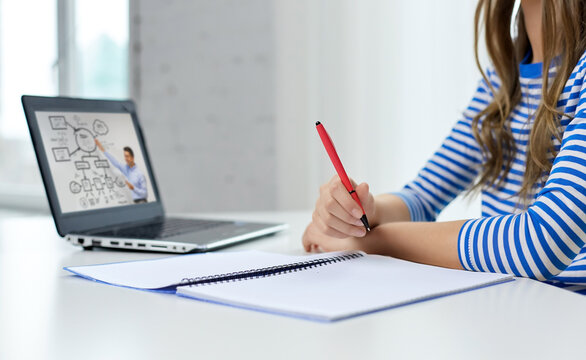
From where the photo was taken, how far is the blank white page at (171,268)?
613 millimetres

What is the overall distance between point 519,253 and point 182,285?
0.35 m

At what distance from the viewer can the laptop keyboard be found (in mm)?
891

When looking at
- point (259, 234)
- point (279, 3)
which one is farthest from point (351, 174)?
point (259, 234)

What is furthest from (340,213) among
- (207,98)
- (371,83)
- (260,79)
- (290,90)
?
(207,98)

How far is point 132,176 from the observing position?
1.07 metres

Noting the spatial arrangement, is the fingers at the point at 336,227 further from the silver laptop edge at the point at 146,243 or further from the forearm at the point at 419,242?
the silver laptop edge at the point at 146,243

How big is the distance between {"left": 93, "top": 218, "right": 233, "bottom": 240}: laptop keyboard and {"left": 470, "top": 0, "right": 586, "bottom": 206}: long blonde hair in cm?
44

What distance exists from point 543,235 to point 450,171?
17.9 inches

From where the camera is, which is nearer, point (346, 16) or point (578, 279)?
point (578, 279)

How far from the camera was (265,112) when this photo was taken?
257cm

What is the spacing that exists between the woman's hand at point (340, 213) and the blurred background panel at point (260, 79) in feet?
3.85

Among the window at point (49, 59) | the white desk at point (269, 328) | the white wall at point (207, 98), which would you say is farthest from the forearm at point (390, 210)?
the window at point (49, 59)

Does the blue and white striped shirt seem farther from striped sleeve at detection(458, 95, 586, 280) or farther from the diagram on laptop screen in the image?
the diagram on laptop screen

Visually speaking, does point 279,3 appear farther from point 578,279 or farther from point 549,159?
point 578,279
